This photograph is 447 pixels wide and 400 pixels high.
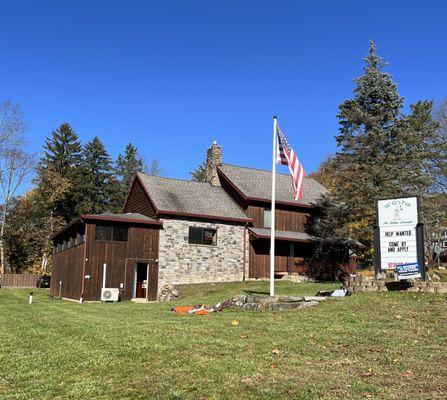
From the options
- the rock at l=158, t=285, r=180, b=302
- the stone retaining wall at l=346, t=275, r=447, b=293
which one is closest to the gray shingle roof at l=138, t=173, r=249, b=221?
the rock at l=158, t=285, r=180, b=302

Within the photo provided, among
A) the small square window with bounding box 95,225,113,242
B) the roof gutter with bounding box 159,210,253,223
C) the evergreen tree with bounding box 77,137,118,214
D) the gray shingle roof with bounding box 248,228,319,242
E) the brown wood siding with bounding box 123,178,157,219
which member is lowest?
the small square window with bounding box 95,225,113,242

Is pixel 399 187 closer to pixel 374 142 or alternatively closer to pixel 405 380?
pixel 374 142

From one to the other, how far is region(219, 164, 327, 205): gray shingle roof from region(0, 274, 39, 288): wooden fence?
1168 inches

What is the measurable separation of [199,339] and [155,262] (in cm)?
1997

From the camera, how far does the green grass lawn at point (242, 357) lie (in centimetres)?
603

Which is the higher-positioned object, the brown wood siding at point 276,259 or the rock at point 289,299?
the brown wood siding at point 276,259

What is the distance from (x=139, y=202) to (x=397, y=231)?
20100 millimetres

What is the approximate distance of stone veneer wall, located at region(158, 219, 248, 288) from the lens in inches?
1160

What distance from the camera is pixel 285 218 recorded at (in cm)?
3409

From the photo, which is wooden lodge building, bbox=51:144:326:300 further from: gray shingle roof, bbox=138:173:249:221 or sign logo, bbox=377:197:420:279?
sign logo, bbox=377:197:420:279

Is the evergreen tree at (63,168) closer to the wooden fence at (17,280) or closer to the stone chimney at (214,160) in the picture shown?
the wooden fence at (17,280)

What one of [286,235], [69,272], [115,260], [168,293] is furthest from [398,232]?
[69,272]

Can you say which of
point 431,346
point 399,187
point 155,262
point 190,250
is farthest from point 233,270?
point 431,346

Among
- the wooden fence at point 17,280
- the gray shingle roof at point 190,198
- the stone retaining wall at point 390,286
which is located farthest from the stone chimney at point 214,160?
the wooden fence at point 17,280
